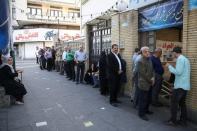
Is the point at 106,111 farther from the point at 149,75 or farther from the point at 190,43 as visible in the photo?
the point at 190,43

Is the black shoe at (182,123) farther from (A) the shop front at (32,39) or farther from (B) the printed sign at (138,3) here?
(A) the shop front at (32,39)

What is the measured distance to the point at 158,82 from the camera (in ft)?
27.6

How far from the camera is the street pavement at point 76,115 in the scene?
21.4 feet

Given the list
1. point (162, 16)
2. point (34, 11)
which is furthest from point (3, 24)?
point (34, 11)

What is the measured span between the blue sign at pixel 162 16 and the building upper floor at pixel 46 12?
118ft

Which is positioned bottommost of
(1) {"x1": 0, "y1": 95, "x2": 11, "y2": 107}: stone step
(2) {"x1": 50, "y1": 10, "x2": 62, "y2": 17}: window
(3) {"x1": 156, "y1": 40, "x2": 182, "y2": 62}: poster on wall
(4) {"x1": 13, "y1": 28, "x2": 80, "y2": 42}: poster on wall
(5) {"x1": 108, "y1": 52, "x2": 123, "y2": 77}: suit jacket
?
(1) {"x1": 0, "y1": 95, "x2": 11, "y2": 107}: stone step

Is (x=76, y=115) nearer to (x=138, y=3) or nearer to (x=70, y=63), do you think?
(x=138, y=3)

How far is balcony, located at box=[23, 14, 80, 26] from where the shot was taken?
45.0 meters

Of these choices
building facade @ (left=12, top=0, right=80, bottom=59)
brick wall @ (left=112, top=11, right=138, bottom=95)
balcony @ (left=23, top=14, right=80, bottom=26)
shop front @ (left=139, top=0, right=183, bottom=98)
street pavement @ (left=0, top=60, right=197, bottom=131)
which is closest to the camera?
street pavement @ (left=0, top=60, right=197, bottom=131)

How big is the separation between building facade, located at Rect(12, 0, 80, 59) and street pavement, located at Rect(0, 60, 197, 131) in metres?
31.3

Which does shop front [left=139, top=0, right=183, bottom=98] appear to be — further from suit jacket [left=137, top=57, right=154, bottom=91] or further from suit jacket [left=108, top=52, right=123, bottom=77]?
suit jacket [left=108, top=52, right=123, bottom=77]

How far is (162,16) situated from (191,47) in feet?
6.55

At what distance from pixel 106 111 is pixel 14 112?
2.66m

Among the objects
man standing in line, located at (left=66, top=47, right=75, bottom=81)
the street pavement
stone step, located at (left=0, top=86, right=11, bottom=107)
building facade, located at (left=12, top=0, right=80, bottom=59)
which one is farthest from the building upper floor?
stone step, located at (left=0, top=86, right=11, bottom=107)
